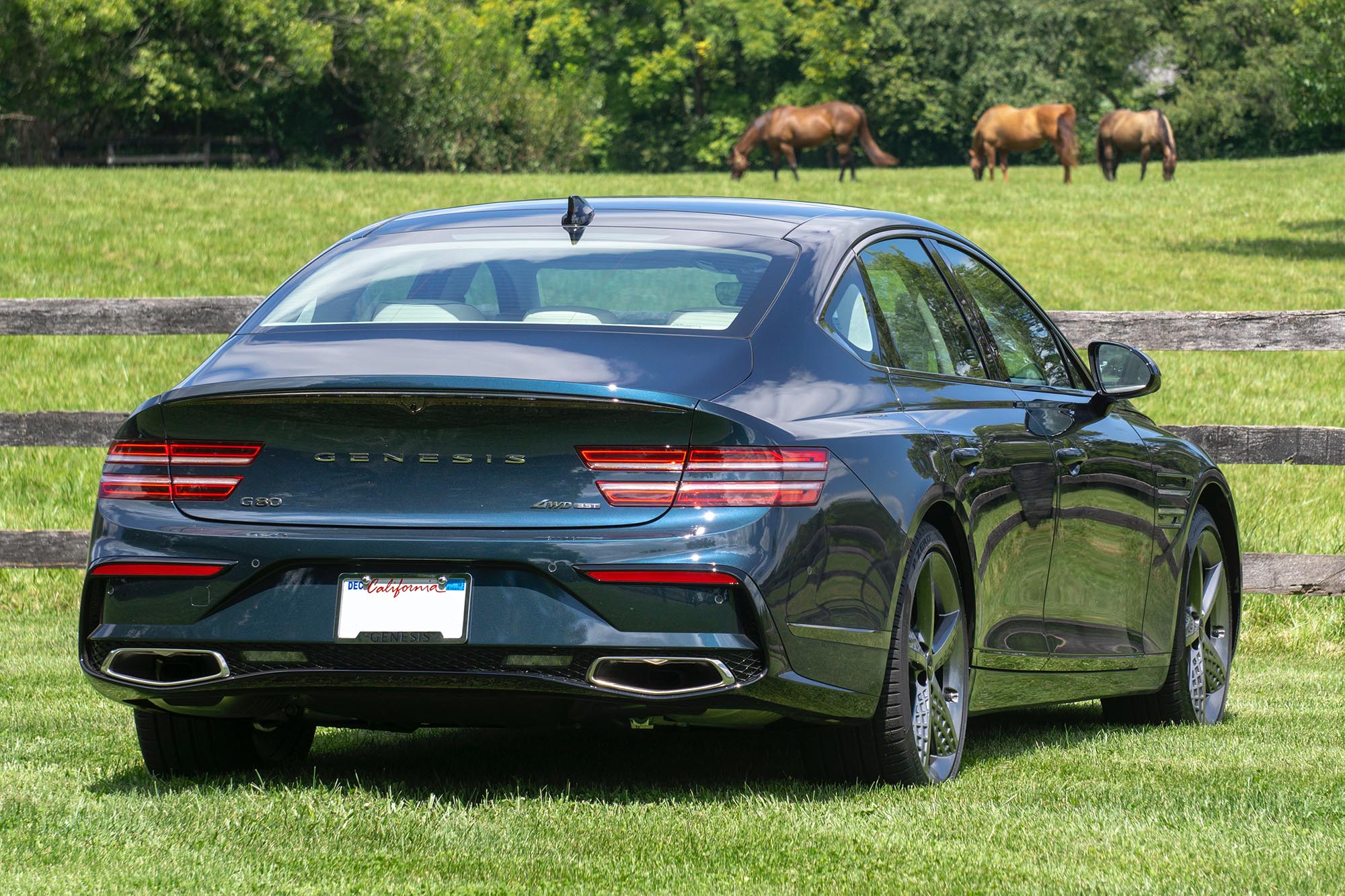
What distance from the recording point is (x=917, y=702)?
484 centimetres

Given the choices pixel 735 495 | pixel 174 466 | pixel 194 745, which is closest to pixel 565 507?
pixel 735 495

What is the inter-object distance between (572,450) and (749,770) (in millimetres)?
1414

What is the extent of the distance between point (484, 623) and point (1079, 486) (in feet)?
7.70

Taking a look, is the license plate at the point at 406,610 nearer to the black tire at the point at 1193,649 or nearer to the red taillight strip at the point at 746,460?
the red taillight strip at the point at 746,460

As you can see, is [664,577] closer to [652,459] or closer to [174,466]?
[652,459]

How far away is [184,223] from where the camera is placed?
93.1 feet

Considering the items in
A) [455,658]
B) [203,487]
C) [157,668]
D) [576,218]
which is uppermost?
[576,218]

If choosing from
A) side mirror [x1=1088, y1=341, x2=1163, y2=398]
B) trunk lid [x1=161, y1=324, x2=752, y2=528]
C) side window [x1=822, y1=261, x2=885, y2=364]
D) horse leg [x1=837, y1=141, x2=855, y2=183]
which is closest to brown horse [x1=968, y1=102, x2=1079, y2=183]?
horse leg [x1=837, y1=141, x2=855, y2=183]

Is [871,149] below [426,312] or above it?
below

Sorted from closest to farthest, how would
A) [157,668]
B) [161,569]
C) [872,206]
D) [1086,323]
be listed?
→ [161,569] → [157,668] → [1086,323] → [872,206]

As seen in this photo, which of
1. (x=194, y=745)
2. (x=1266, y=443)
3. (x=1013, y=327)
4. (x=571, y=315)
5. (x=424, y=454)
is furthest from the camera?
(x=1266, y=443)

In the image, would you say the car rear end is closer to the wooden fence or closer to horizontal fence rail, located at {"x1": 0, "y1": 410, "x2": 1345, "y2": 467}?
the wooden fence

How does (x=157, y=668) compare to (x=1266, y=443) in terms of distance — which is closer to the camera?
(x=157, y=668)

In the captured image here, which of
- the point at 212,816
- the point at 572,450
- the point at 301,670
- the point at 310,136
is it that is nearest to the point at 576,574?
the point at 572,450
